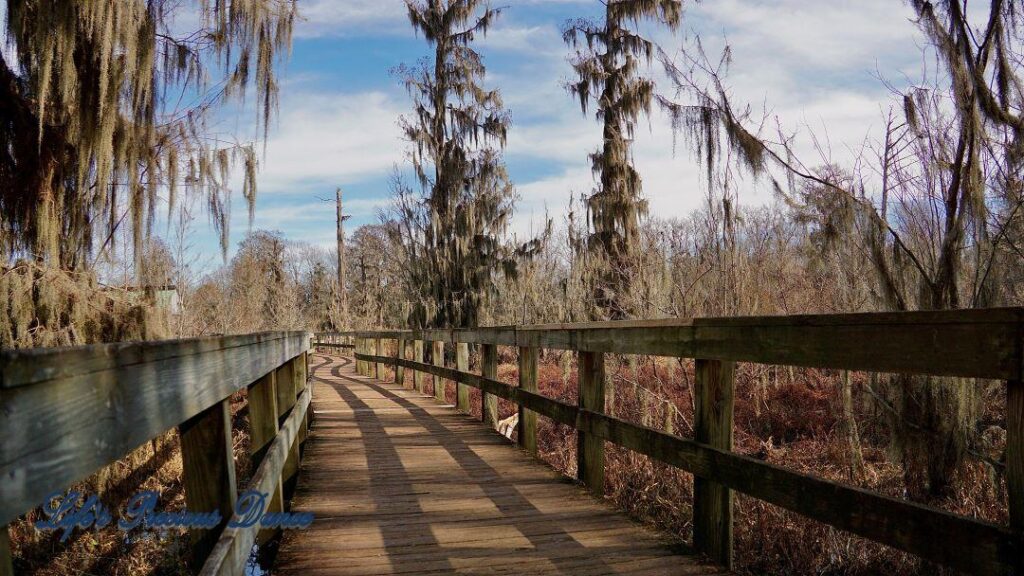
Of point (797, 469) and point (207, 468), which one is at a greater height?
point (207, 468)

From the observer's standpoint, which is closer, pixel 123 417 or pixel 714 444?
pixel 123 417

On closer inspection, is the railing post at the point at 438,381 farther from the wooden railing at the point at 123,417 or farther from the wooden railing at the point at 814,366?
the wooden railing at the point at 123,417

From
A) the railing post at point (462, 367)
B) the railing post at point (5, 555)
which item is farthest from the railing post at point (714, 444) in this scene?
the railing post at point (462, 367)

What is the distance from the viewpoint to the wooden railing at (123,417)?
95 cm

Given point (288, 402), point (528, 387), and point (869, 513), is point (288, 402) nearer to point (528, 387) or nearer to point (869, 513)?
point (528, 387)

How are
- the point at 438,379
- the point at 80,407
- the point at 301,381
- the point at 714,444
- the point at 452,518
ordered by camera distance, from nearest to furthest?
the point at 80,407, the point at 714,444, the point at 452,518, the point at 301,381, the point at 438,379

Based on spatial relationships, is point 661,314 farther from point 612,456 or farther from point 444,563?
point 444,563

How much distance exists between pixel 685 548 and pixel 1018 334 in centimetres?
192

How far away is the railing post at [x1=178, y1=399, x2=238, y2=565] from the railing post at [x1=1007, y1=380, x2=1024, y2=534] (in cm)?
221

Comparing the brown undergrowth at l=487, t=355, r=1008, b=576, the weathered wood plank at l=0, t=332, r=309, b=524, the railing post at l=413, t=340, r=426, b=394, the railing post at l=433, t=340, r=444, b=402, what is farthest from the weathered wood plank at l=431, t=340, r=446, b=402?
the weathered wood plank at l=0, t=332, r=309, b=524

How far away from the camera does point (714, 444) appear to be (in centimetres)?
314

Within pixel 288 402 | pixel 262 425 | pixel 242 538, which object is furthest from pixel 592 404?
pixel 242 538

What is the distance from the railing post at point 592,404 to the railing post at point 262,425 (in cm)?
193

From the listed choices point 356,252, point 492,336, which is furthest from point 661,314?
point 356,252
